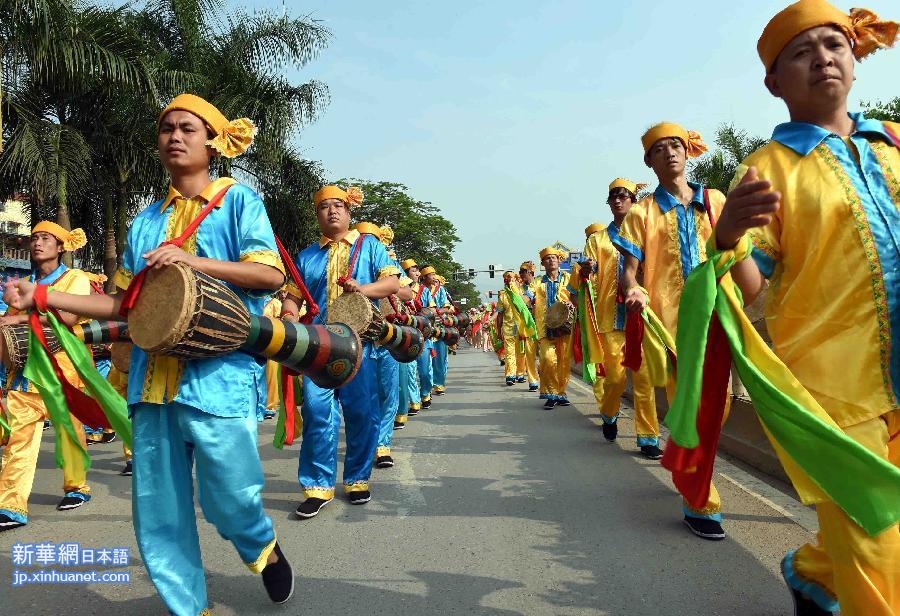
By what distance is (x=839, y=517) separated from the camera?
199cm

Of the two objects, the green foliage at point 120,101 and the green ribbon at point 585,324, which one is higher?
the green foliage at point 120,101

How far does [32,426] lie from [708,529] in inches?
178

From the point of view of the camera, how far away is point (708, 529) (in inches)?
150

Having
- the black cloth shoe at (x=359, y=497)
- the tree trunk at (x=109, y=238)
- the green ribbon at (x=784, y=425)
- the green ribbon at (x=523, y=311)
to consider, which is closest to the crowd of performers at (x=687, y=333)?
the green ribbon at (x=784, y=425)

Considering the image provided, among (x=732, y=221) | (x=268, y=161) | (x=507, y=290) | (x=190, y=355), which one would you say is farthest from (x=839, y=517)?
(x=268, y=161)

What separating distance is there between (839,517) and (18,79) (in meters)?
16.7

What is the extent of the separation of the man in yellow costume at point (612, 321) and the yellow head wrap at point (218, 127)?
371cm

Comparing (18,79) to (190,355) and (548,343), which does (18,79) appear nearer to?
(548,343)

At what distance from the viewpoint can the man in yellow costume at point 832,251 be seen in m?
1.97

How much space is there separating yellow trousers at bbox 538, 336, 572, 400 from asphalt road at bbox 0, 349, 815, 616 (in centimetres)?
374

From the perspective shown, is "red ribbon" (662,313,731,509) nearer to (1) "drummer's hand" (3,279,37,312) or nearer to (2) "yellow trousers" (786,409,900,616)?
(2) "yellow trousers" (786,409,900,616)

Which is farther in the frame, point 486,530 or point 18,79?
point 18,79

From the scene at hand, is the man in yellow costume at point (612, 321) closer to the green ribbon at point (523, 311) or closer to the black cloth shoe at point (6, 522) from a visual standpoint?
the black cloth shoe at point (6, 522)

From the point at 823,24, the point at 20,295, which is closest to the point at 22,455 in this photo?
the point at 20,295
